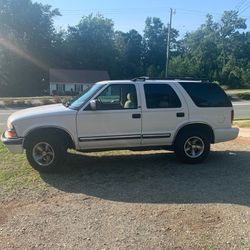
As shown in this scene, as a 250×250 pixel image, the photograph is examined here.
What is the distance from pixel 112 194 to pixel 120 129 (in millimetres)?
1787

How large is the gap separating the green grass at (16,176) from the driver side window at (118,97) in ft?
5.90

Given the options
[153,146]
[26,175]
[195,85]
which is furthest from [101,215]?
[195,85]

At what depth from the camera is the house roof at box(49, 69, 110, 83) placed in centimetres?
7431

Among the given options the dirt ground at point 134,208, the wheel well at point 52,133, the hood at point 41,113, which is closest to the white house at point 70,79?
the hood at point 41,113

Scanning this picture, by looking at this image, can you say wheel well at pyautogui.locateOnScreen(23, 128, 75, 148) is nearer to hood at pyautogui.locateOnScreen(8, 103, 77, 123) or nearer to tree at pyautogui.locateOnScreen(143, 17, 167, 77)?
hood at pyautogui.locateOnScreen(8, 103, 77, 123)

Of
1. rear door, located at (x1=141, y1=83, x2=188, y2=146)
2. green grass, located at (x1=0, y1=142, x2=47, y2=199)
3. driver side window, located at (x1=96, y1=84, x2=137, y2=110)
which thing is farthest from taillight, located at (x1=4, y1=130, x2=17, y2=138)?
rear door, located at (x1=141, y1=83, x2=188, y2=146)

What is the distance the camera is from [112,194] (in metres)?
6.61

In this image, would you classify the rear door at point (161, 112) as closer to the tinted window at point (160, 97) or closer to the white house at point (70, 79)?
the tinted window at point (160, 97)

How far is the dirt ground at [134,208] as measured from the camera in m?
4.90

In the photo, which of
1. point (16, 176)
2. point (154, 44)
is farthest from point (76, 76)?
point (16, 176)

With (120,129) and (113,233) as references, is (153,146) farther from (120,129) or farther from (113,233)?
(113,233)

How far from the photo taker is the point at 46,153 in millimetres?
7895

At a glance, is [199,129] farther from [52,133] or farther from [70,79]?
[70,79]

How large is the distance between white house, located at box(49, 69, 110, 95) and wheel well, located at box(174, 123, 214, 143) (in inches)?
2537
